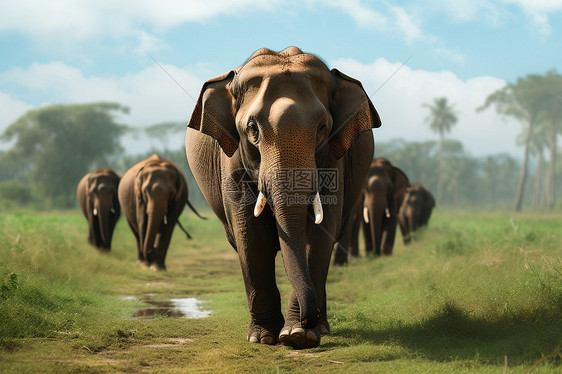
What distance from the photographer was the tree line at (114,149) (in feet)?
236

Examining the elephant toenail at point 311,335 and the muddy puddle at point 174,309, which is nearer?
the elephant toenail at point 311,335

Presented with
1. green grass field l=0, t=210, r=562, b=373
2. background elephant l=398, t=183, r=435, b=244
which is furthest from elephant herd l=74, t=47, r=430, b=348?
background elephant l=398, t=183, r=435, b=244

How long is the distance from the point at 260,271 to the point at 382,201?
986 centimetres

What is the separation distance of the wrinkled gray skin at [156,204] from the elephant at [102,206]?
163 cm

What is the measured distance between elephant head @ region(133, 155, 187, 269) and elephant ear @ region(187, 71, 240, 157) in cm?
838

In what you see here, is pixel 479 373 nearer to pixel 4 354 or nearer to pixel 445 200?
pixel 4 354

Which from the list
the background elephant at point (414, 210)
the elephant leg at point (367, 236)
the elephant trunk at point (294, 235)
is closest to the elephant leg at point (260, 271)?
the elephant trunk at point (294, 235)

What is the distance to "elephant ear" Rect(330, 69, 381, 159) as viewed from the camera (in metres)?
6.64

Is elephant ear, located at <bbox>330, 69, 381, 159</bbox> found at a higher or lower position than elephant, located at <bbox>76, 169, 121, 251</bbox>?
higher

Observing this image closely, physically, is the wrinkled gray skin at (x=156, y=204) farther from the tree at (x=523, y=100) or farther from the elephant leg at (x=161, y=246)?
the tree at (x=523, y=100)

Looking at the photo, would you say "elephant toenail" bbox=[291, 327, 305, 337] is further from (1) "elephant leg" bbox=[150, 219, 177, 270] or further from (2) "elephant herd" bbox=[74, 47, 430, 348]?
(1) "elephant leg" bbox=[150, 219, 177, 270]

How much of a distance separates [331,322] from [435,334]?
4.64ft

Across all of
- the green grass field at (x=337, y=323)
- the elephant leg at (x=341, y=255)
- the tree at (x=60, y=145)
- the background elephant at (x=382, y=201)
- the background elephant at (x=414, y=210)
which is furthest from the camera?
the tree at (x=60, y=145)

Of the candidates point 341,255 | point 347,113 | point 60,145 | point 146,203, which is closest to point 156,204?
point 146,203
